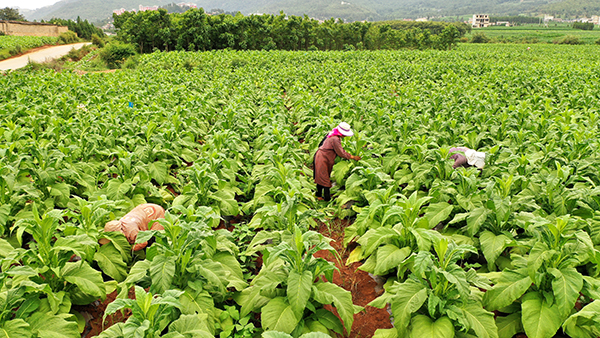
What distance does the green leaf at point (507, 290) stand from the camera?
11.8 ft

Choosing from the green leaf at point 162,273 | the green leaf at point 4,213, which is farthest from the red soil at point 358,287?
the green leaf at point 4,213

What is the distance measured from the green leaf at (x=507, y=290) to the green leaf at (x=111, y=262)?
4184 mm

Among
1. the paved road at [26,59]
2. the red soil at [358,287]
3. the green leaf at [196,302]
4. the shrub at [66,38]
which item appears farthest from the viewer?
the shrub at [66,38]

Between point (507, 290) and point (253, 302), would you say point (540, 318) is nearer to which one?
point (507, 290)

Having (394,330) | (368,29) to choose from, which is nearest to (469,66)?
(394,330)

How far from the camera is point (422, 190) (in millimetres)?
6812

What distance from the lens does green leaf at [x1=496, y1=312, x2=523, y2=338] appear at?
145 inches

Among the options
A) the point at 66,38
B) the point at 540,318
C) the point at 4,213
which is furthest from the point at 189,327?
the point at 66,38

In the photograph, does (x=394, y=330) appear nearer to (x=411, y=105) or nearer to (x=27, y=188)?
(x=27, y=188)

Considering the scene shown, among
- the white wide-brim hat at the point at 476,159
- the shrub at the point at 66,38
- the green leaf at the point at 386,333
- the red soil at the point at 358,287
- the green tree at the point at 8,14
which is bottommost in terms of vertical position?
the red soil at the point at 358,287

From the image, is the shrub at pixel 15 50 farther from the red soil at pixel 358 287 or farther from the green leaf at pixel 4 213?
the red soil at pixel 358 287

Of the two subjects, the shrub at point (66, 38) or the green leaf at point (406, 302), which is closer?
the green leaf at point (406, 302)

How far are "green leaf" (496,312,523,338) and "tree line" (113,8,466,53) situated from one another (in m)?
45.7

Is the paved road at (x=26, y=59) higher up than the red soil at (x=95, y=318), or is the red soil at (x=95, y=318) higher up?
the paved road at (x=26, y=59)
